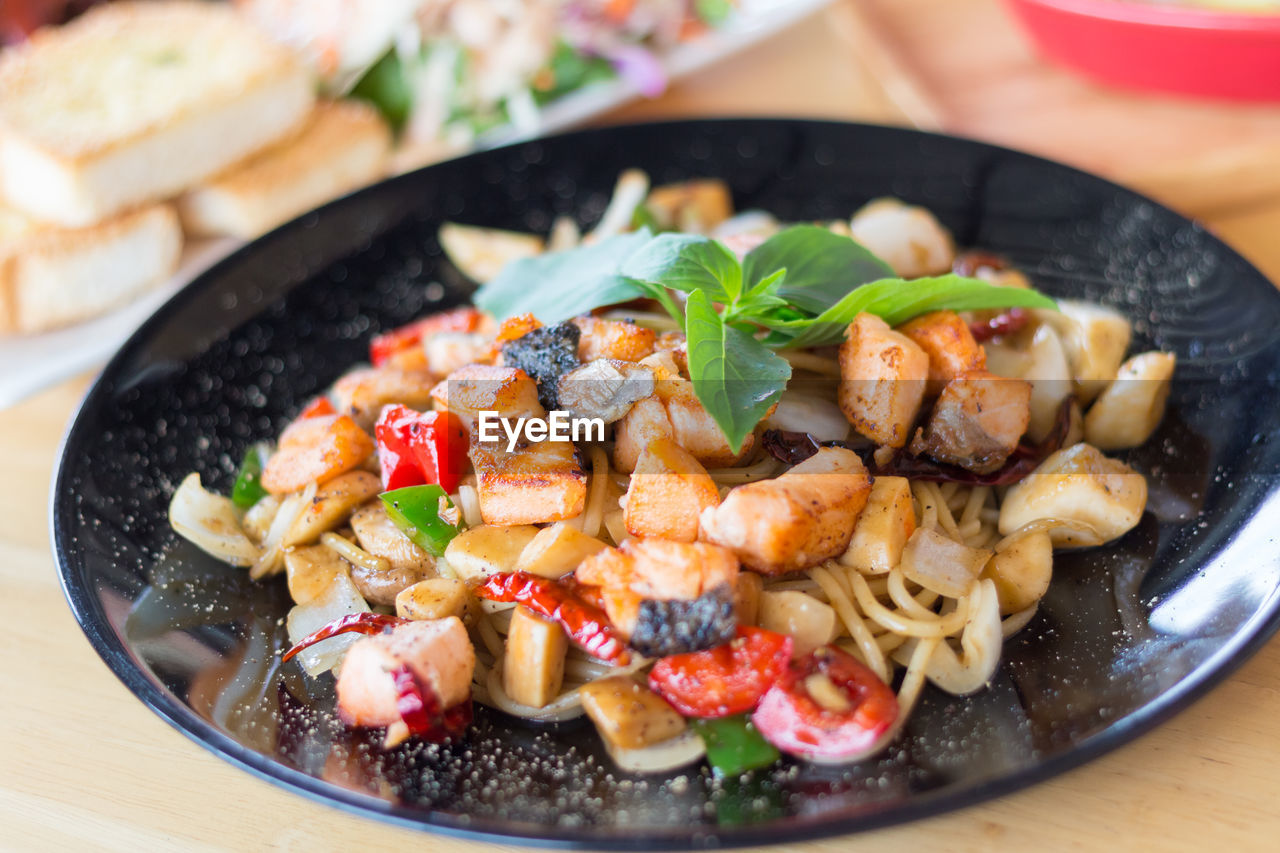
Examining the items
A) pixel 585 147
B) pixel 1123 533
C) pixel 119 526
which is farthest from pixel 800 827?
pixel 585 147

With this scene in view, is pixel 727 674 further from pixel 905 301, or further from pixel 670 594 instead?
pixel 905 301

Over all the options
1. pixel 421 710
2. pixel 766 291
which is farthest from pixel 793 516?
pixel 421 710

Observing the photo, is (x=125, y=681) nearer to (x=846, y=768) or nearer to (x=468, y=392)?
(x=468, y=392)

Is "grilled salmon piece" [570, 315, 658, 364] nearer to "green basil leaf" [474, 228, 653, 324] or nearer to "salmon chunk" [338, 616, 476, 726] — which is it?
"green basil leaf" [474, 228, 653, 324]

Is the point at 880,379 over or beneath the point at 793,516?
over

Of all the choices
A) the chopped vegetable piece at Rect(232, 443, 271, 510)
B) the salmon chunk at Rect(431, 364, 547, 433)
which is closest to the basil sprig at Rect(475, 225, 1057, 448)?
the salmon chunk at Rect(431, 364, 547, 433)

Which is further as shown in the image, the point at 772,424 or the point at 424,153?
the point at 424,153

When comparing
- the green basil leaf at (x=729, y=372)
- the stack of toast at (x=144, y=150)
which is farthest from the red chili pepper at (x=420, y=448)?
the stack of toast at (x=144, y=150)
